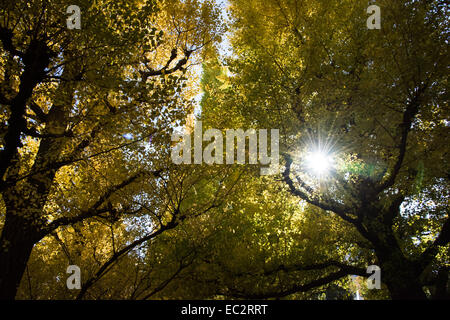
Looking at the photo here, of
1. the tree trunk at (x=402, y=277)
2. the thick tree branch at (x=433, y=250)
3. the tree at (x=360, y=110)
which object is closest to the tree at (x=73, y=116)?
the tree at (x=360, y=110)

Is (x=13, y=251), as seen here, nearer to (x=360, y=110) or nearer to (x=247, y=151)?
(x=247, y=151)

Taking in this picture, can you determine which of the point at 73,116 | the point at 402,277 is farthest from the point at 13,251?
the point at 402,277

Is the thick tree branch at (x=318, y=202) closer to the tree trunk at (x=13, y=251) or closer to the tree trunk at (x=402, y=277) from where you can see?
the tree trunk at (x=402, y=277)

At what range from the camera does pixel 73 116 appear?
5.82m

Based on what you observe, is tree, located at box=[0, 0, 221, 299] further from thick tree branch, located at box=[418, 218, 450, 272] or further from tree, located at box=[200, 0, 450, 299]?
thick tree branch, located at box=[418, 218, 450, 272]

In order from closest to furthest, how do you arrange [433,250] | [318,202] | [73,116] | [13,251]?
[13,251]
[73,116]
[433,250]
[318,202]

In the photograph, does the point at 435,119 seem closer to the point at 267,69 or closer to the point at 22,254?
the point at 267,69

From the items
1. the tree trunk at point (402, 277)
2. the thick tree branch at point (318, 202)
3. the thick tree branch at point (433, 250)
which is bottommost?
the tree trunk at point (402, 277)

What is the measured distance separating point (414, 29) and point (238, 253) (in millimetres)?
6518

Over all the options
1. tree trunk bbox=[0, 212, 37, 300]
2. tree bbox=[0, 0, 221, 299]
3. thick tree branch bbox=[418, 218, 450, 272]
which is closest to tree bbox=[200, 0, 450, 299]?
thick tree branch bbox=[418, 218, 450, 272]

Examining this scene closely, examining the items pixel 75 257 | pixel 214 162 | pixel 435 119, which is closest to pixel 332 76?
pixel 435 119

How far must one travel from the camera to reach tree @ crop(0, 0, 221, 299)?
4.17m

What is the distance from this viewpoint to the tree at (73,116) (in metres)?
4.17
